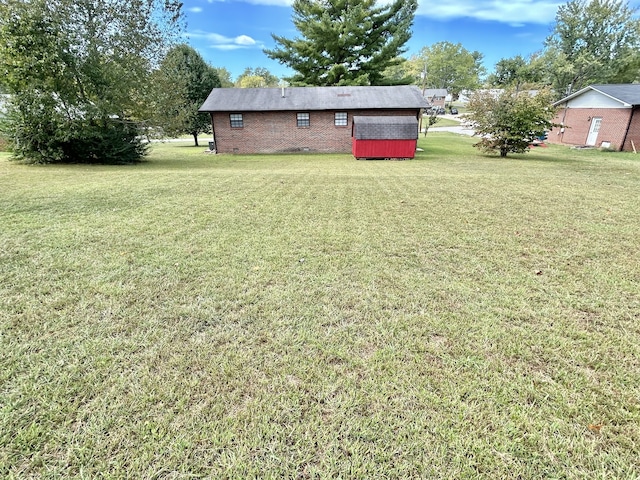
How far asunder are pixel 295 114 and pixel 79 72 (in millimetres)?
10217

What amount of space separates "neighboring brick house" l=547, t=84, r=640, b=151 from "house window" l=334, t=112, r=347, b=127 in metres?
11.2

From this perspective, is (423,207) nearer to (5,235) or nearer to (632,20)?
(5,235)

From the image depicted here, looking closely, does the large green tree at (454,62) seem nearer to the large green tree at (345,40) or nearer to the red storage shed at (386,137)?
the large green tree at (345,40)

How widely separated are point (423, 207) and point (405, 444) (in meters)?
5.20

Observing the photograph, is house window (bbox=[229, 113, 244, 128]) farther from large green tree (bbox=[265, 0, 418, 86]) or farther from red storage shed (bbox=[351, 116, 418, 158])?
large green tree (bbox=[265, 0, 418, 86])

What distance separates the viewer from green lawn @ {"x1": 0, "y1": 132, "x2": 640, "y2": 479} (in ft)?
5.27

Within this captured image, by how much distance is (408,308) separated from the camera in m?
2.88

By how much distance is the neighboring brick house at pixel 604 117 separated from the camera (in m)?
18.5

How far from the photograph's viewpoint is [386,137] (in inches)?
Answer: 619

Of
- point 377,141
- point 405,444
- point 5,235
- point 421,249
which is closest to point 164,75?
point 377,141

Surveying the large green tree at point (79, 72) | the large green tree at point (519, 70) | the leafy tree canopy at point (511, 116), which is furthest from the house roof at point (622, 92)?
the large green tree at point (79, 72)

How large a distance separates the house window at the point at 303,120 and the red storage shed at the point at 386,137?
4059 mm

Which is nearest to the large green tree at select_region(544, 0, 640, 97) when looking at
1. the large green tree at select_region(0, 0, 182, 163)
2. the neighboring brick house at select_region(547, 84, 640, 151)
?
the neighboring brick house at select_region(547, 84, 640, 151)

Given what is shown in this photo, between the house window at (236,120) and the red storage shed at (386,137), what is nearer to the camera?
the red storage shed at (386,137)
